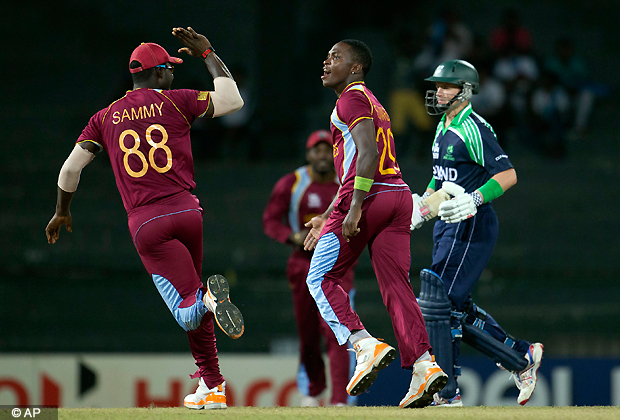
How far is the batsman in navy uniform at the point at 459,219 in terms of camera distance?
18.0 ft

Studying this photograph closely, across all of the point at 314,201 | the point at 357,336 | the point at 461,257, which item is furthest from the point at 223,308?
the point at 314,201

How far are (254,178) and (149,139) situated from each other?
334 inches

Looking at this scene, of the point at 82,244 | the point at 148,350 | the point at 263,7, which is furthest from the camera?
the point at 263,7

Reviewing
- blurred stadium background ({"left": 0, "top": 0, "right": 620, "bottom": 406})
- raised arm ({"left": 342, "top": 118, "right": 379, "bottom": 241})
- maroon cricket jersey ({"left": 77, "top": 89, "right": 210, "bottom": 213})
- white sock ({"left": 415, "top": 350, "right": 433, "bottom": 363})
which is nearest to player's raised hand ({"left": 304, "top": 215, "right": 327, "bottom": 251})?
raised arm ({"left": 342, "top": 118, "right": 379, "bottom": 241})

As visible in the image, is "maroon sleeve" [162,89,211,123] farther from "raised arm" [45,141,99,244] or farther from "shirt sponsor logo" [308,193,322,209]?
"shirt sponsor logo" [308,193,322,209]

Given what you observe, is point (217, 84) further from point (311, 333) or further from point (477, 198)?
point (311, 333)

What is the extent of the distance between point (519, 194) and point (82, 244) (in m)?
7.44

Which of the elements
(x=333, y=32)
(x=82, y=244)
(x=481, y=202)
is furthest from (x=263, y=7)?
(x=481, y=202)

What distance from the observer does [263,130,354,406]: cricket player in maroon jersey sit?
7.28 metres

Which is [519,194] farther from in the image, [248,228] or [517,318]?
[248,228]

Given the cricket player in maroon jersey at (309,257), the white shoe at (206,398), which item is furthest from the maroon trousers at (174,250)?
the cricket player in maroon jersey at (309,257)

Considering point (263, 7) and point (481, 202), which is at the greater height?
point (263, 7)

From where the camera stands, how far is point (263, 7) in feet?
49.4

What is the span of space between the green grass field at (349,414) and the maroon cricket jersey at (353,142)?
134 cm
